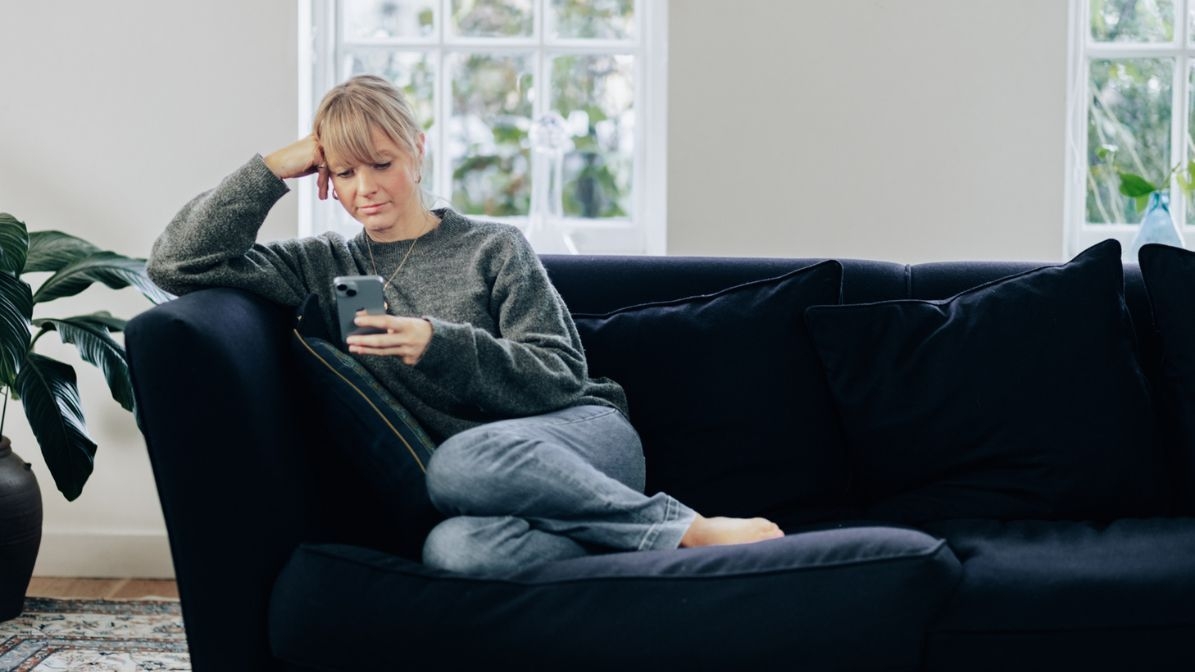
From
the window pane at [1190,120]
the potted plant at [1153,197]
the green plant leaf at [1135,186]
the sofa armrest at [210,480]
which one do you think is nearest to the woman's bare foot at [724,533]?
the sofa armrest at [210,480]

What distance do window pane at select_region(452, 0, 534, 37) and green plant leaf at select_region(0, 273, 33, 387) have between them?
1.28m

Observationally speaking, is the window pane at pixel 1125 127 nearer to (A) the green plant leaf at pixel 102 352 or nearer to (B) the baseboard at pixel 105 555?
(A) the green plant leaf at pixel 102 352

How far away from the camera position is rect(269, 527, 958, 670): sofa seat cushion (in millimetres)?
1477

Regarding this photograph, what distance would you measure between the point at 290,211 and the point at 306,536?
1382mm

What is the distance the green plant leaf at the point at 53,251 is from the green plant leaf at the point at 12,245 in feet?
0.28

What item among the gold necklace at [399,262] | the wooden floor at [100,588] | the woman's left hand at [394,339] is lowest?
the wooden floor at [100,588]

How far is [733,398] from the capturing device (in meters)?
2.03

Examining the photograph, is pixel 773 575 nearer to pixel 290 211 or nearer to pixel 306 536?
pixel 306 536

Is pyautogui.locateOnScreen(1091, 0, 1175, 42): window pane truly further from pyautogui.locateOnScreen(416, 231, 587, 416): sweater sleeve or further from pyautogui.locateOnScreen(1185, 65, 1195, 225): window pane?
pyautogui.locateOnScreen(416, 231, 587, 416): sweater sleeve

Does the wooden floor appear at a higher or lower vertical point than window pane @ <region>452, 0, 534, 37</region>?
lower

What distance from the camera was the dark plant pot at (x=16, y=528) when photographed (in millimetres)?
2527

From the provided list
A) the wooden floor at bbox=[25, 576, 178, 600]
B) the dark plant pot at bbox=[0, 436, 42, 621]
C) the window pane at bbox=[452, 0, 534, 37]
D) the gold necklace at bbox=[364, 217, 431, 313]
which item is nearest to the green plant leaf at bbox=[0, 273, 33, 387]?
the dark plant pot at bbox=[0, 436, 42, 621]

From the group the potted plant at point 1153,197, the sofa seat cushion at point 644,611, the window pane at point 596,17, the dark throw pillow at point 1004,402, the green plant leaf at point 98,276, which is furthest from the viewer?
the window pane at point 596,17

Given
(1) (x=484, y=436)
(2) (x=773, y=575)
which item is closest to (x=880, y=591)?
(2) (x=773, y=575)
